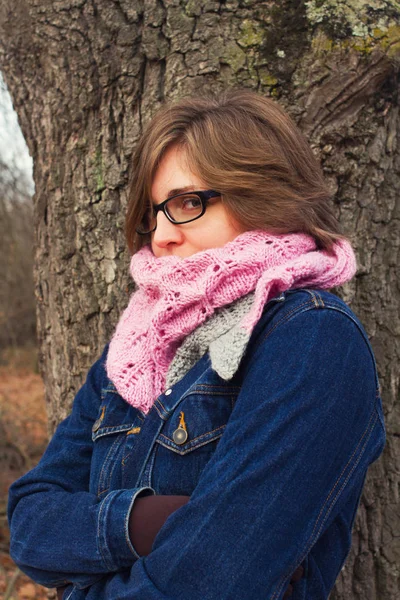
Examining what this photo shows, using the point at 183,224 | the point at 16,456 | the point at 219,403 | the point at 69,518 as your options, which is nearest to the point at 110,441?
the point at 69,518

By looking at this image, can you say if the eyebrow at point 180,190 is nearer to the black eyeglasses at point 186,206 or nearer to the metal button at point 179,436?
the black eyeglasses at point 186,206

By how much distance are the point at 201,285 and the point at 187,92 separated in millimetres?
1067

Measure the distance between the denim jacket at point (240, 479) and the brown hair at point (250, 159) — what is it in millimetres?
301

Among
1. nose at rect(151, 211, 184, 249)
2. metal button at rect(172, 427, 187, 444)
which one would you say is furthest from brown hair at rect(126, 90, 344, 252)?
metal button at rect(172, 427, 187, 444)

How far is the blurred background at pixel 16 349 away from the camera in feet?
16.8

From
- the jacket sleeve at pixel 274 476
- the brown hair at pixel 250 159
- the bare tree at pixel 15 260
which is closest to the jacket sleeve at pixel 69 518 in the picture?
the jacket sleeve at pixel 274 476

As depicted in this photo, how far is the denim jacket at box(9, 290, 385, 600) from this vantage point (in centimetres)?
124

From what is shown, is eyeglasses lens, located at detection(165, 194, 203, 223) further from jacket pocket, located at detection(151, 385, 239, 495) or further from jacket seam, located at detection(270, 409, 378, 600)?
jacket seam, located at detection(270, 409, 378, 600)

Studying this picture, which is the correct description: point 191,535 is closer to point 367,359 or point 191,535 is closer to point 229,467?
point 229,467

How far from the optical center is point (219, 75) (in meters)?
2.24

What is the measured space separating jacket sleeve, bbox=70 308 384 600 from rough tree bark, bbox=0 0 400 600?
106 centimetres

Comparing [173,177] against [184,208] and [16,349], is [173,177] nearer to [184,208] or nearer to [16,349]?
[184,208]

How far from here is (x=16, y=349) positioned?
1116 cm

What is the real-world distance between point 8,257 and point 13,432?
481cm
